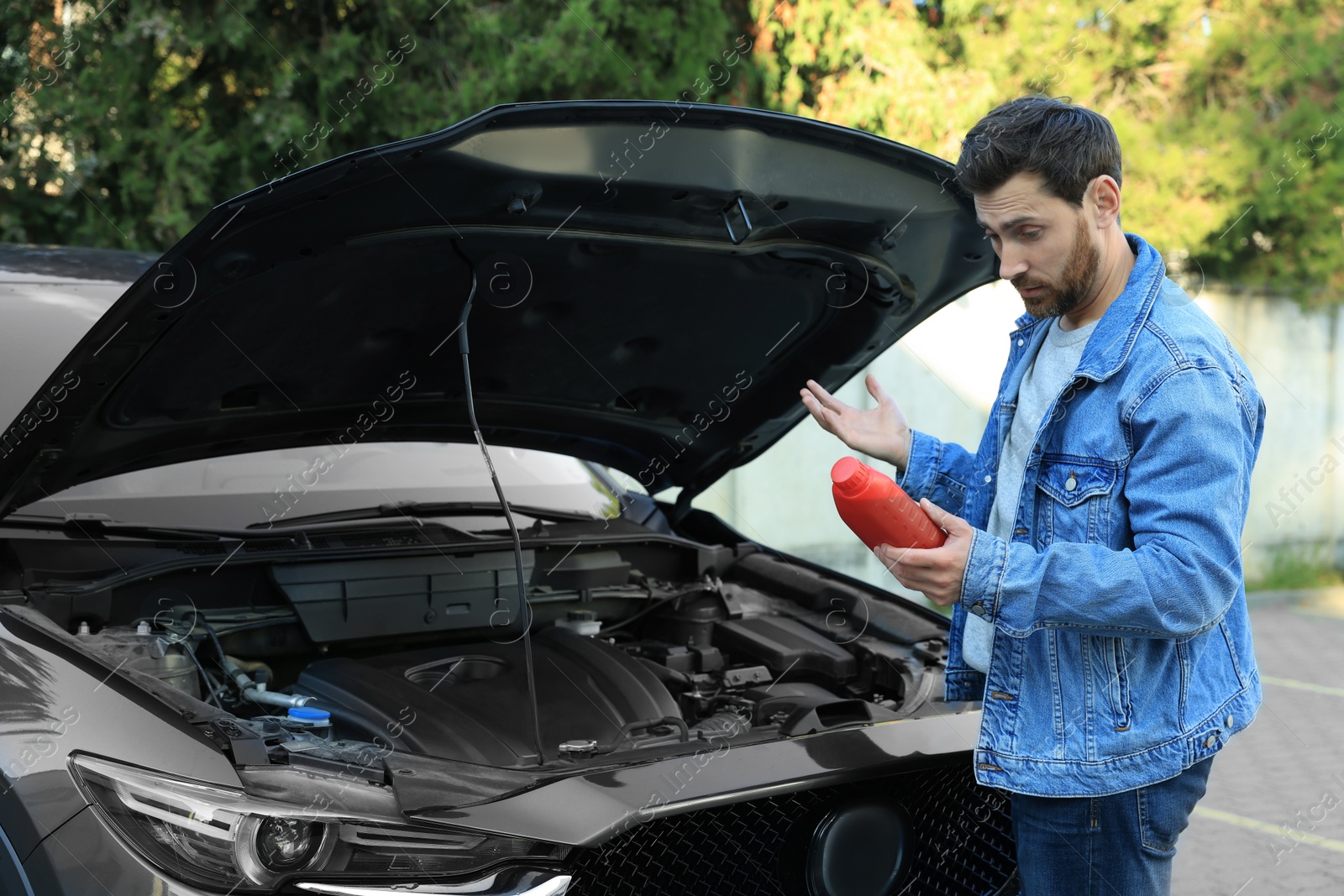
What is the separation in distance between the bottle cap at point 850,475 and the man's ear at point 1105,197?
1.67 ft

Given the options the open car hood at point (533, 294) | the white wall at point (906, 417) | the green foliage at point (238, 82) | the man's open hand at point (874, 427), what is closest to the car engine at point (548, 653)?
the open car hood at point (533, 294)

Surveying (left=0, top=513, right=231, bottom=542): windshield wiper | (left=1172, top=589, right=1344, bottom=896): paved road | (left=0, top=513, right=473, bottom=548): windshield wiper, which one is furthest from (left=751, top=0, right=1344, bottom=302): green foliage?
(left=0, top=513, right=231, bottom=542): windshield wiper

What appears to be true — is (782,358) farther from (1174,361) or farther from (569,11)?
(569,11)

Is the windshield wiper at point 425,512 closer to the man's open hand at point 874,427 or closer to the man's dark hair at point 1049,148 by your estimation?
the man's open hand at point 874,427

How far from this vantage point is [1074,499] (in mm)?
1743

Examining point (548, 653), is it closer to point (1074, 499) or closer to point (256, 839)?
point (256, 839)

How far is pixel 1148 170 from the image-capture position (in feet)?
26.5

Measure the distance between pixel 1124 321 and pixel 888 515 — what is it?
0.47 meters

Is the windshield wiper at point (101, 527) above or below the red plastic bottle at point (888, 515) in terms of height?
below

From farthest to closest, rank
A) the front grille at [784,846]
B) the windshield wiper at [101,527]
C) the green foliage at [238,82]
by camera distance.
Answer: the green foliage at [238,82] → the windshield wiper at [101,527] → the front grille at [784,846]

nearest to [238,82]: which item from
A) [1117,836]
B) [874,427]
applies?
[874,427]

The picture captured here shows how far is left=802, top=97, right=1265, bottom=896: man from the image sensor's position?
1590 millimetres

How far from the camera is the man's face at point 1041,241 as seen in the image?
1.69 m

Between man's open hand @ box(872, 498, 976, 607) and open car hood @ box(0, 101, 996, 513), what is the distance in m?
0.75
